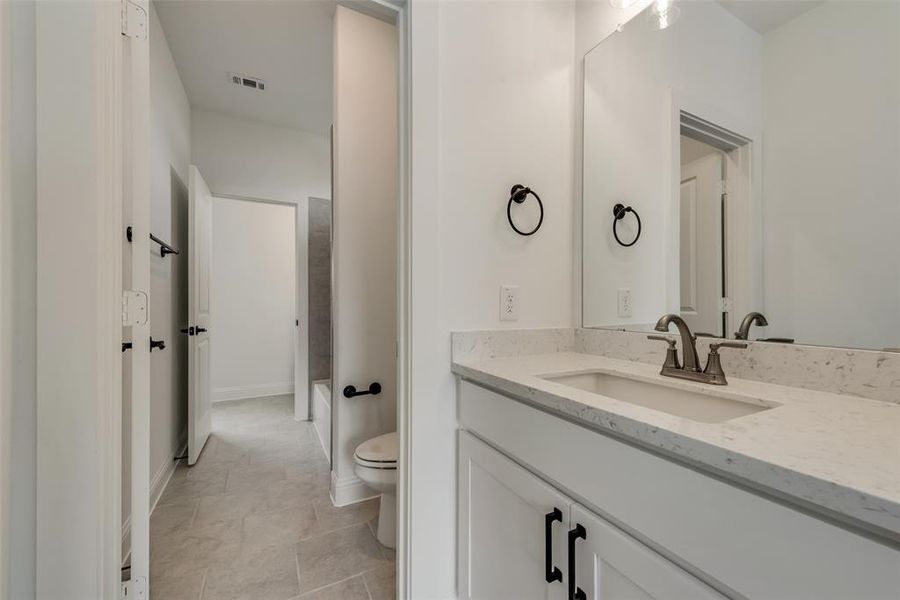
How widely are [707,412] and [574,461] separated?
1.34ft

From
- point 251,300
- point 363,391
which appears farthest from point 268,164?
point 363,391

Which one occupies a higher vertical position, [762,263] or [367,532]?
[762,263]

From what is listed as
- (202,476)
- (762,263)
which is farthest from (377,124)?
(202,476)

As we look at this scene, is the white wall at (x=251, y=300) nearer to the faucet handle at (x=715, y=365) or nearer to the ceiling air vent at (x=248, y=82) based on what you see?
the ceiling air vent at (x=248, y=82)

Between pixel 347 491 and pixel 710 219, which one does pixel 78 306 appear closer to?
pixel 347 491

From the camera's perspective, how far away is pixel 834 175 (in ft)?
2.76

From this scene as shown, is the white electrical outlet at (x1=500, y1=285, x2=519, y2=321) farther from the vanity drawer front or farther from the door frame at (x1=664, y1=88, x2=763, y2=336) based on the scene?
the door frame at (x1=664, y1=88, x2=763, y2=336)

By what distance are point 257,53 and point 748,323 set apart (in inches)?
124

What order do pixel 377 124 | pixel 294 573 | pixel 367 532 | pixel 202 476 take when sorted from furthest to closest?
pixel 202 476 → pixel 377 124 → pixel 367 532 → pixel 294 573

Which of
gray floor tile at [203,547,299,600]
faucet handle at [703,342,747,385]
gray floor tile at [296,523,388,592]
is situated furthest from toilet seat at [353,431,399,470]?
faucet handle at [703,342,747,385]

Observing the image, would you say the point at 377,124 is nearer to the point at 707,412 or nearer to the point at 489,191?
the point at 489,191

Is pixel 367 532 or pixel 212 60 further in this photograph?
pixel 212 60

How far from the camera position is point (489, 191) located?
1.24m

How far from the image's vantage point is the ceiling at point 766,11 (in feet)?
2.98
